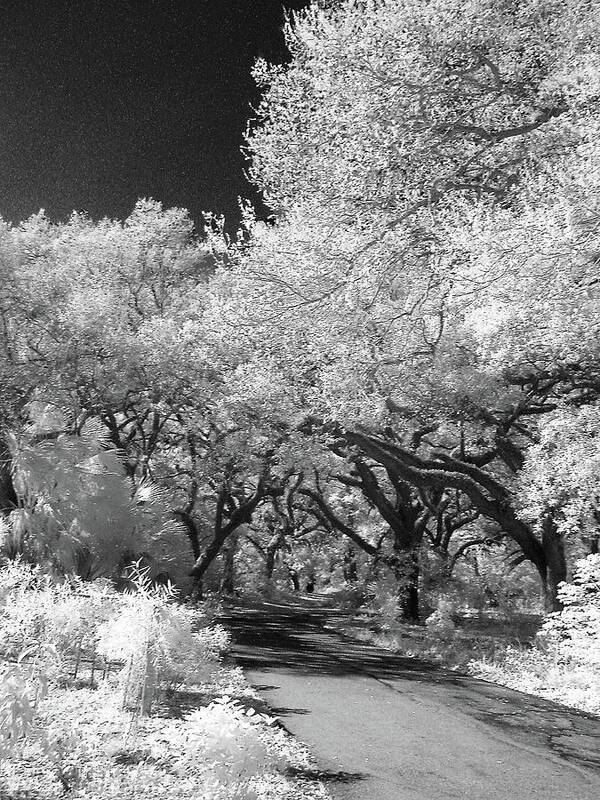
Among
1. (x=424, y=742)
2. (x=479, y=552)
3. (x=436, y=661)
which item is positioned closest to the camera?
(x=424, y=742)

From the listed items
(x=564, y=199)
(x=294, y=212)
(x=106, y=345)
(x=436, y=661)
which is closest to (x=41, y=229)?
(x=106, y=345)

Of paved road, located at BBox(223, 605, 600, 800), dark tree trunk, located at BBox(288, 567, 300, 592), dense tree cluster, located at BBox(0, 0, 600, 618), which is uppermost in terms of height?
dense tree cluster, located at BBox(0, 0, 600, 618)

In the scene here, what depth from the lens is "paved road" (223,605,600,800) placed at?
678 centimetres

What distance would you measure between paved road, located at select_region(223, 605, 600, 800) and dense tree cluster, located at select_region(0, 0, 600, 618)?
12.0ft

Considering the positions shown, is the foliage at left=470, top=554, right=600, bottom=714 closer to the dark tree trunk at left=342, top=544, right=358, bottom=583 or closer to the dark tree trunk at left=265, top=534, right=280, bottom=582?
the dark tree trunk at left=265, top=534, right=280, bottom=582

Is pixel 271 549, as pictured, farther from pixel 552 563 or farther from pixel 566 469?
pixel 566 469

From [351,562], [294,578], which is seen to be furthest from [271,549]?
[294,578]

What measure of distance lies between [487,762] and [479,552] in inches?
1248

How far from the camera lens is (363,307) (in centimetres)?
939

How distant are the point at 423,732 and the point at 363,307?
5482mm

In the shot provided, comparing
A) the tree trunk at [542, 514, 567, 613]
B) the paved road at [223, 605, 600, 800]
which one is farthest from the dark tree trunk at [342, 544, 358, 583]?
the paved road at [223, 605, 600, 800]

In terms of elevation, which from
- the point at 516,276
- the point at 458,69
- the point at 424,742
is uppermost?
the point at 458,69

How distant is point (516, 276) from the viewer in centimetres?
801

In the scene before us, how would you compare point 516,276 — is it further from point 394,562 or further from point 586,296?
point 394,562
